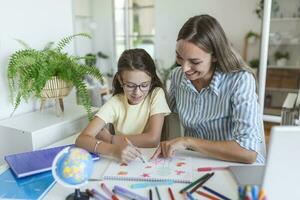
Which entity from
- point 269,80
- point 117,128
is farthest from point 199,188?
point 269,80

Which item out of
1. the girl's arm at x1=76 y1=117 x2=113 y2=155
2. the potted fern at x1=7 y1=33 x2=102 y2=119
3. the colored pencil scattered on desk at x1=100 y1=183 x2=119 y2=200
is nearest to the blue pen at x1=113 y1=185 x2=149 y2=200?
the colored pencil scattered on desk at x1=100 y1=183 x2=119 y2=200

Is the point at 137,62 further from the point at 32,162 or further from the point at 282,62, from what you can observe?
the point at 282,62

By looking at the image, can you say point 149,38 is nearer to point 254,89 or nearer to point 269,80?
point 269,80

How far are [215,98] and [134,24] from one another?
433 centimetres

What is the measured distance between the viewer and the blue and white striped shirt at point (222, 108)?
3.57ft

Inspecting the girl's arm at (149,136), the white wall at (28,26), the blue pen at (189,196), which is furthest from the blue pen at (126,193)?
the white wall at (28,26)

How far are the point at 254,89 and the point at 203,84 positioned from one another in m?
0.22

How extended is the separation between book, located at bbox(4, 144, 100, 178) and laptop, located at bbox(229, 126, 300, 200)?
62 cm

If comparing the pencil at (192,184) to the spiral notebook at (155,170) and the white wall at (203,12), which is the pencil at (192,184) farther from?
the white wall at (203,12)

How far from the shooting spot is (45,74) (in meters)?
1.47

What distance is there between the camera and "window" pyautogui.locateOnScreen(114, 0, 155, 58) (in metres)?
5.14

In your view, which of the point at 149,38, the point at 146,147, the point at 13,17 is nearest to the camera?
the point at 146,147

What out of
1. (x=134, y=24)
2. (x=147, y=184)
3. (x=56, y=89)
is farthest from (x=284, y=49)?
(x=147, y=184)

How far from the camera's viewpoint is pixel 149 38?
516 cm
